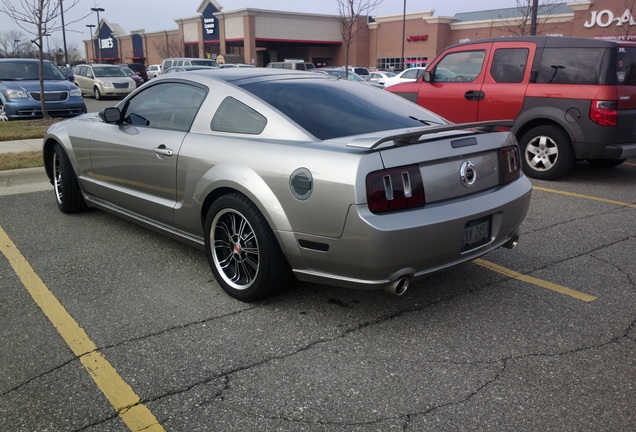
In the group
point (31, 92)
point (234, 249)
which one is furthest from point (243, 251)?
point (31, 92)

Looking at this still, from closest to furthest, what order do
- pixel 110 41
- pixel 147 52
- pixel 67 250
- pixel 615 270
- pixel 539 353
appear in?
1. pixel 539 353
2. pixel 615 270
3. pixel 67 250
4. pixel 147 52
5. pixel 110 41

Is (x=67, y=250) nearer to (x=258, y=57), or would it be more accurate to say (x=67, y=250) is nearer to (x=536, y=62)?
(x=536, y=62)

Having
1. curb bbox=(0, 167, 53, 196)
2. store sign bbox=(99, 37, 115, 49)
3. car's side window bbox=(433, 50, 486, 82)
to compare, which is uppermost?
store sign bbox=(99, 37, 115, 49)

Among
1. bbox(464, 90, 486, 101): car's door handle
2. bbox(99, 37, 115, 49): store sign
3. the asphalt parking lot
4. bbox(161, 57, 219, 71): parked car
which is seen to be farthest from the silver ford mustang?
bbox(99, 37, 115, 49): store sign

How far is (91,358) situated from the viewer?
3059 mm

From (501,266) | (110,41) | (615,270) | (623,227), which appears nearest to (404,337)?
(501,266)

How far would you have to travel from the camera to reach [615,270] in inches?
173

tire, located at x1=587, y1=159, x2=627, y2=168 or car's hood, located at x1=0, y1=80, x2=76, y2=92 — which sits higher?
car's hood, located at x1=0, y1=80, x2=76, y2=92

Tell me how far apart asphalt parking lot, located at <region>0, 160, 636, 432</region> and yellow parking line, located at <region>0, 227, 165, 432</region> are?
10 millimetres

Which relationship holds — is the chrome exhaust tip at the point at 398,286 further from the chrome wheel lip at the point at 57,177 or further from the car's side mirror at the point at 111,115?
the chrome wheel lip at the point at 57,177

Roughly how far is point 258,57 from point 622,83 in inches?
2277

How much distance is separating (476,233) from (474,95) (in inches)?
217

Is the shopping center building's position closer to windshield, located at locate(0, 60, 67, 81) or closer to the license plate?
windshield, located at locate(0, 60, 67, 81)

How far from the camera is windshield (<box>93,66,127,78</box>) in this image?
2542 centimetres
